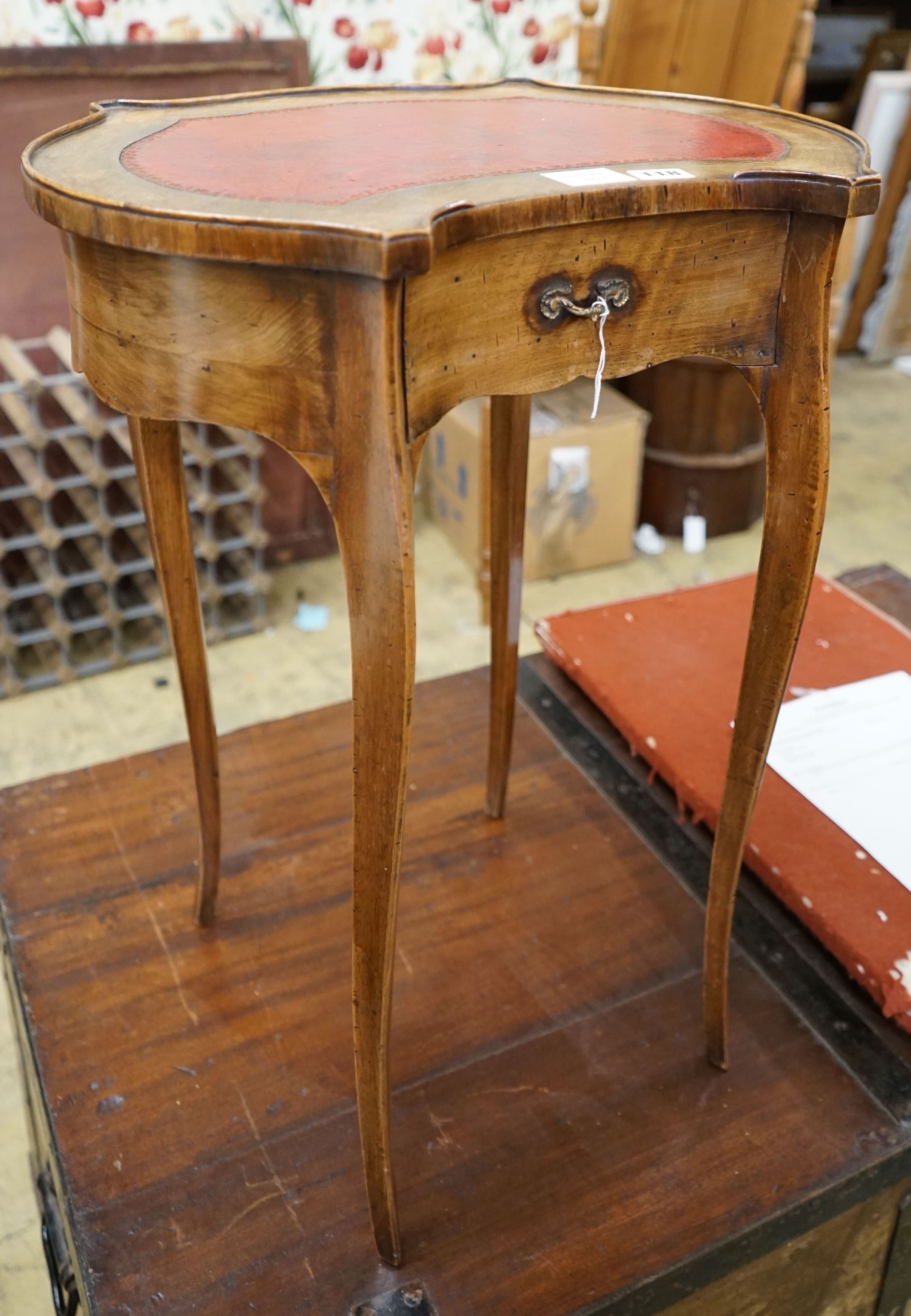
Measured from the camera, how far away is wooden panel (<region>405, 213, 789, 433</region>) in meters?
0.68

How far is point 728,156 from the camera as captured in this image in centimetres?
80

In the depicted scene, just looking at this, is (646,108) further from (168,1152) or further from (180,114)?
(168,1152)

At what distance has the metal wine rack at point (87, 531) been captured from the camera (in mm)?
1973

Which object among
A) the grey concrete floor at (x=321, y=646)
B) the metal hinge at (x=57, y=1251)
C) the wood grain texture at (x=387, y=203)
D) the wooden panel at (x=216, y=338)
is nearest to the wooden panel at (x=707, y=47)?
the grey concrete floor at (x=321, y=646)

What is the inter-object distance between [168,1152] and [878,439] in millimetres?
2867

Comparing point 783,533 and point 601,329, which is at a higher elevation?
point 601,329

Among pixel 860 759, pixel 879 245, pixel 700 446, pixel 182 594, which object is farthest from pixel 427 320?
pixel 879 245

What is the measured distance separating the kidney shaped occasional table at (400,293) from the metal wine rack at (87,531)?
44.3 inches

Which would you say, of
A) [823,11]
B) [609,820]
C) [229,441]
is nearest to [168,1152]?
[609,820]

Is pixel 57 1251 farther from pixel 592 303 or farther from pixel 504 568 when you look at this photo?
pixel 592 303

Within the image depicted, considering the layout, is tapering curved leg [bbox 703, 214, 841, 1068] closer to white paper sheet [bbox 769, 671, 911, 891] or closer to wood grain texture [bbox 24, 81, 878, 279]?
wood grain texture [bbox 24, 81, 878, 279]

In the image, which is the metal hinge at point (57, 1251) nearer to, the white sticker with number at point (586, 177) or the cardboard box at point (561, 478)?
the white sticker with number at point (586, 177)

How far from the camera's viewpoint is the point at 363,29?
210 centimetres

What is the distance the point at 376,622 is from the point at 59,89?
1661 millimetres
